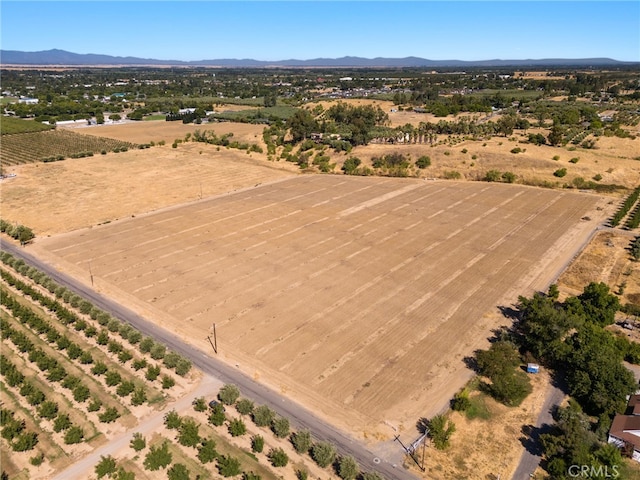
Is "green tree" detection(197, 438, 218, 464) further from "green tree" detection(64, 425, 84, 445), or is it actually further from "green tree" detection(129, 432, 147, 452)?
"green tree" detection(64, 425, 84, 445)

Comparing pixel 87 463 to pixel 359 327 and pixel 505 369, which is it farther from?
pixel 505 369

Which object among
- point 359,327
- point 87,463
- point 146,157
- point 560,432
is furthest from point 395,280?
point 146,157

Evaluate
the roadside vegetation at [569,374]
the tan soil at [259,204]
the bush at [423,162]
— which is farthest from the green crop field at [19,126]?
the roadside vegetation at [569,374]

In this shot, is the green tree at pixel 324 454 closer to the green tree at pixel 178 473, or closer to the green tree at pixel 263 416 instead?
the green tree at pixel 263 416

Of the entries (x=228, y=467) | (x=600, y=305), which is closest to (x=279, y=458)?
(x=228, y=467)

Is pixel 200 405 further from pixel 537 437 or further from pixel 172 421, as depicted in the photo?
pixel 537 437

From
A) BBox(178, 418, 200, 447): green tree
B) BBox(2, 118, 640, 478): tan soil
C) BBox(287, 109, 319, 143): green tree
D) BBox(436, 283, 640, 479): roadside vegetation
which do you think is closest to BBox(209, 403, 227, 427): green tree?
BBox(178, 418, 200, 447): green tree
